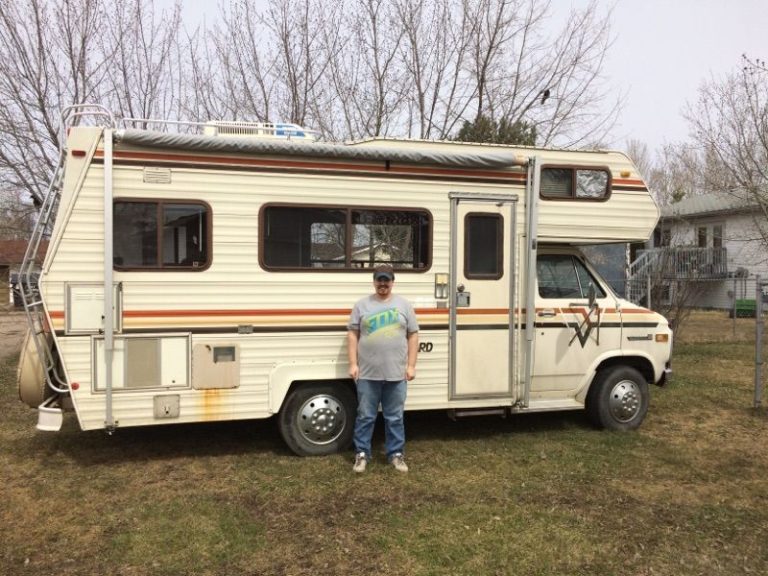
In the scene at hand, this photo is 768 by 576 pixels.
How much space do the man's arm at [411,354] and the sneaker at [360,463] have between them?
0.74 meters

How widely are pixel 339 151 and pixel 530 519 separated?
3239mm

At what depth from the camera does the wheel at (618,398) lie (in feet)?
21.0

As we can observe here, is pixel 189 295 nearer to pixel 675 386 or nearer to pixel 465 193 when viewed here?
pixel 465 193

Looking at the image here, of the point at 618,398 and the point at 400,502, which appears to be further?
the point at 618,398

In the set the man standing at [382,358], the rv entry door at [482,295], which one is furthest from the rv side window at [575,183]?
the man standing at [382,358]

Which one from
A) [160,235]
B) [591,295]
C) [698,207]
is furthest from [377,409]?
[698,207]

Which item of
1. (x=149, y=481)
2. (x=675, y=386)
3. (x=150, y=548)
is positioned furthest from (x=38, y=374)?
(x=675, y=386)

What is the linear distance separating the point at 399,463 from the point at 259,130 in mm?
3125

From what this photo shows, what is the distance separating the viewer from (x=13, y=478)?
516cm

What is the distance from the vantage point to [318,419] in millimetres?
5551

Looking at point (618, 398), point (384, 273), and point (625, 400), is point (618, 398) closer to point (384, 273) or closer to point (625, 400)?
point (625, 400)

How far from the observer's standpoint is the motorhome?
4930mm

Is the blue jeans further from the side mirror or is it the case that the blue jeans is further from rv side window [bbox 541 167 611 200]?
rv side window [bbox 541 167 611 200]

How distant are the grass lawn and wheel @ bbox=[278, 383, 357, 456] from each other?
0.15 m
